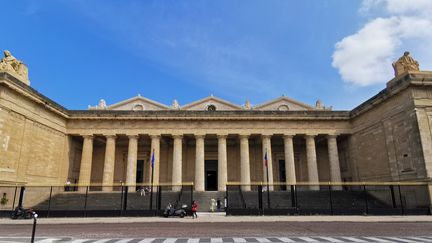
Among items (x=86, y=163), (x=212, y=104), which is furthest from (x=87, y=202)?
(x=212, y=104)

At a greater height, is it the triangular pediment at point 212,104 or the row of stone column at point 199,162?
the triangular pediment at point 212,104

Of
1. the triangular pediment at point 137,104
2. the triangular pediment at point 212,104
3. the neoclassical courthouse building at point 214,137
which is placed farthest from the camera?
the triangular pediment at point 137,104

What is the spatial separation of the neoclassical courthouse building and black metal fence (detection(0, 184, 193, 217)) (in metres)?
1.13

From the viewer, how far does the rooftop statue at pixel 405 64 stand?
23375 mm

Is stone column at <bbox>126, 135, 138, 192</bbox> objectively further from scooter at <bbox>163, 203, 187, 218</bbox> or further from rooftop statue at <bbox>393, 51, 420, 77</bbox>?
rooftop statue at <bbox>393, 51, 420, 77</bbox>

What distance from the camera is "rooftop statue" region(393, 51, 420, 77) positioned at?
23375 mm

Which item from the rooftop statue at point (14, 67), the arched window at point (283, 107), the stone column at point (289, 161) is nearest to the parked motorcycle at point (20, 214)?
the rooftop statue at point (14, 67)

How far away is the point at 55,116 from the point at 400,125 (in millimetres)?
31498

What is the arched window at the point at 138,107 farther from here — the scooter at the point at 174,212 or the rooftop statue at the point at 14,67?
the scooter at the point at 174,212

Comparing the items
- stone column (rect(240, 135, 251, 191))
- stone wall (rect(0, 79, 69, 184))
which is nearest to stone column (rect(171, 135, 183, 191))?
stone column (rect(240, 135, 251, 191))

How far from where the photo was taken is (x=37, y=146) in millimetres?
24531

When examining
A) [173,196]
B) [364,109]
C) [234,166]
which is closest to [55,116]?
[173,196]

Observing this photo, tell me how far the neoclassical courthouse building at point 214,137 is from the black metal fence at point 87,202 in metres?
1.13

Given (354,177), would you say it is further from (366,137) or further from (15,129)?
(15,129)
